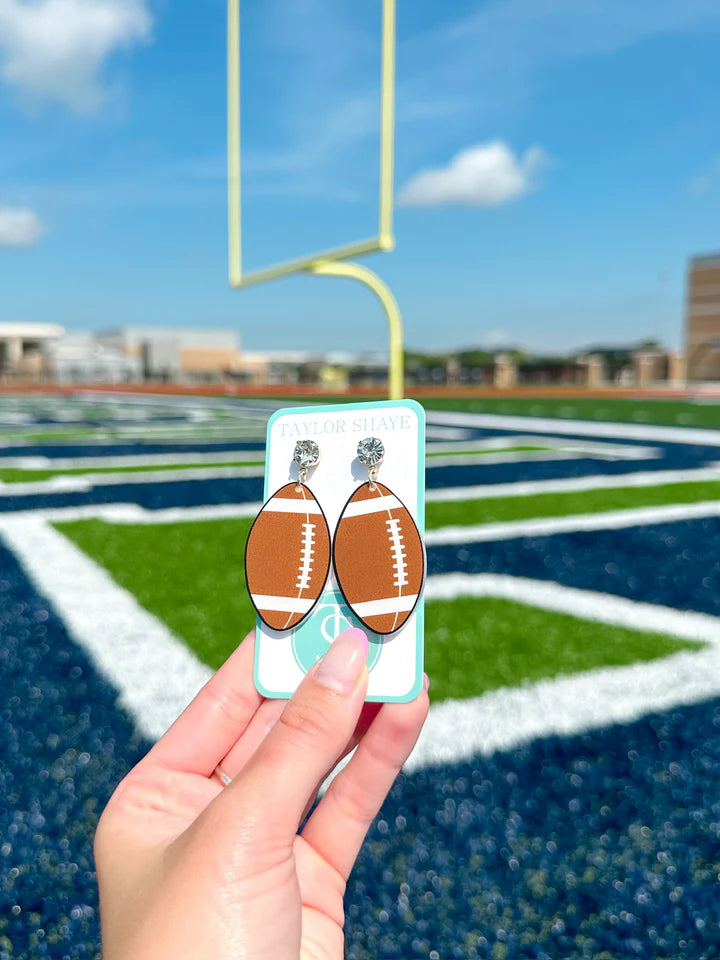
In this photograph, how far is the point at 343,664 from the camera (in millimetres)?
746

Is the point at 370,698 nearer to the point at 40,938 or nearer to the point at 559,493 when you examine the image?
the point at 40,938

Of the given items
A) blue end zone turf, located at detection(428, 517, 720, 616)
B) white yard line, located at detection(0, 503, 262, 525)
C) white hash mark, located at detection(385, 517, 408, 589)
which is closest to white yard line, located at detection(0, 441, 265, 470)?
white yard line, located at detection(0, 503, 262, 525)

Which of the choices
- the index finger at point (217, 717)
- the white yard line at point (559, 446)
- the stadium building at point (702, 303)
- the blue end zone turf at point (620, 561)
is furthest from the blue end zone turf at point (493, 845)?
the stadium building at point (702, 303)

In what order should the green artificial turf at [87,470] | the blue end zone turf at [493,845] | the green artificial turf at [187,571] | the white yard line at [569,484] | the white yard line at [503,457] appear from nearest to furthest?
the blue end zone turf at [493,845], the green artificial turf at [187,571], the white yard line at [569,484], the green artificial turf at [87,470], the white yard line at [503,457]

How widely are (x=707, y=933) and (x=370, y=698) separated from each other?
87 centimetres

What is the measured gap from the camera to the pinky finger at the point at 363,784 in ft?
2.89

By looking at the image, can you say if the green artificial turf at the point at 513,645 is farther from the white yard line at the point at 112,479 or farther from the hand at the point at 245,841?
the white yard line at the point at 112,479

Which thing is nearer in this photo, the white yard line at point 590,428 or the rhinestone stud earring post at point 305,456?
the rhinestone stud earring post at point 305,456

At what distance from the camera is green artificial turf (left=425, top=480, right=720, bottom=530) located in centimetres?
468

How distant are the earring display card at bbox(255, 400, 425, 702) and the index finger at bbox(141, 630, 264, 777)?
0.10 ft

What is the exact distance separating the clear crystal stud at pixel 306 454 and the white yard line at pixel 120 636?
4.15 ft

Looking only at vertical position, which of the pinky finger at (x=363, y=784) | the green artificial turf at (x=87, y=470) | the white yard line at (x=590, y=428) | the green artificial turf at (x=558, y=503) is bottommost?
the green artificial turf at (x=558, y=503)

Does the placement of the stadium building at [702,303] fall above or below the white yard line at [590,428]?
above

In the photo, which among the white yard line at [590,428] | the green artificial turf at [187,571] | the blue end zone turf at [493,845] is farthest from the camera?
the white yard line at [590,428]
